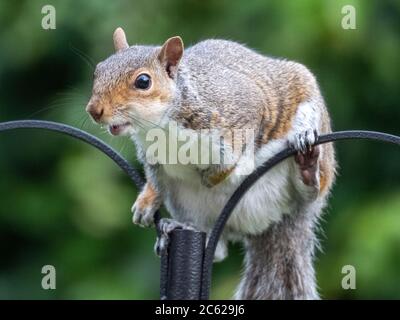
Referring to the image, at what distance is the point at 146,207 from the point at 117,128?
378 mm

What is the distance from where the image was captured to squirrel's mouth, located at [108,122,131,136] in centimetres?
177

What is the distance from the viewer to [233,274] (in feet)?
9.40

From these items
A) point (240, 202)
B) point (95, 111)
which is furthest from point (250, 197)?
point (95, 111)

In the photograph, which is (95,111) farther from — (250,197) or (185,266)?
(250,197)

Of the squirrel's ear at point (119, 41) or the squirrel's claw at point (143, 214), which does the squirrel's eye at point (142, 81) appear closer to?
the squirrel's ear at point (119, 41)

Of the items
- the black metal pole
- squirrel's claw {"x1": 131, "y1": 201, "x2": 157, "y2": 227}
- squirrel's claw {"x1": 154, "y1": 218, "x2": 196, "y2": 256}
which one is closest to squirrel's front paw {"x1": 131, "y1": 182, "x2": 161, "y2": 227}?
squirrel's claw {"x1": 131, "y1": 201, "x2": 157, "y2": 227}

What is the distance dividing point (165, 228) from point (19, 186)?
1.40m

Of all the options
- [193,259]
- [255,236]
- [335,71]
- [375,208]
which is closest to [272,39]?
[335,71]

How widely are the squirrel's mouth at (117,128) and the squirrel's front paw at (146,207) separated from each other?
33 centimetres

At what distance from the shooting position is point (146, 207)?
2119mm

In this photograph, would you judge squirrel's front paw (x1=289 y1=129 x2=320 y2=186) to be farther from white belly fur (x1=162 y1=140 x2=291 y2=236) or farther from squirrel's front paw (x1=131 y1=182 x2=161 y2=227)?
squirrel's front paw (x1=131 y1=182 x2=161 y2=227)


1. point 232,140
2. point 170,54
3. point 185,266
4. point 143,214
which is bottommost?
point 185,266

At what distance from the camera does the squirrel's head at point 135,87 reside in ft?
5.82

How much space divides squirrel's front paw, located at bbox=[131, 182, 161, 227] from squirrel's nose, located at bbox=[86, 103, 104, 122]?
1.24 ft
